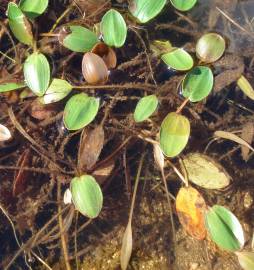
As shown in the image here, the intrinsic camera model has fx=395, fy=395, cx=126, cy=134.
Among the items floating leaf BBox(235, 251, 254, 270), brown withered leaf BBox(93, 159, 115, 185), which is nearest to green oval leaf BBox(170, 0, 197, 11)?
brown withered leaf BBox(93, 159, 115, 185)

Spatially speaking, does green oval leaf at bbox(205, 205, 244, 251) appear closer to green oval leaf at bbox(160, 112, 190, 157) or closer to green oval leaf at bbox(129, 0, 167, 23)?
green oval leaf at bbox(160, 112, 190, 157)

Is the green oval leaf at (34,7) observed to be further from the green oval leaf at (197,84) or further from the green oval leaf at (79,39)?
the green oval leaf at (197,84)

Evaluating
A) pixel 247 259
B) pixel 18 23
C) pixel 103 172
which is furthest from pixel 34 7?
pixel 247 259

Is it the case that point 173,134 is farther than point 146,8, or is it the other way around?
point 146,8

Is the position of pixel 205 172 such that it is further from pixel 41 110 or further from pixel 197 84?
pixel 41 110

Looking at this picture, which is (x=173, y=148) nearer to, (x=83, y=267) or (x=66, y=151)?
(x=66, y=151)
